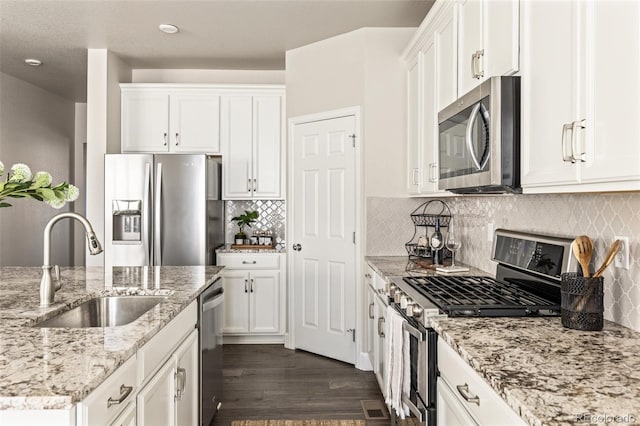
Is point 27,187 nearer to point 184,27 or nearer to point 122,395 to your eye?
point 122,395

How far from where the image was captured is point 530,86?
1729 mm

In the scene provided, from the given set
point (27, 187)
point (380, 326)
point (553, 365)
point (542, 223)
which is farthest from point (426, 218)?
point (27, 187)

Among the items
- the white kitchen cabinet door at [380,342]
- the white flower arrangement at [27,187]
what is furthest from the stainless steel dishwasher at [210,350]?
the white kitchen cabinet door at [380,342]

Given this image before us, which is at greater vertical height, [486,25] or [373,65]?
[373,65]

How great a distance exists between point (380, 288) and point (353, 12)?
6.71ft

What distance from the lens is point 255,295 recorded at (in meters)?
4.79

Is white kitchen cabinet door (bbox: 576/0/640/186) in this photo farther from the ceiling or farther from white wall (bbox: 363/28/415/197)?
white wall (bbox: 363/28/415/197)

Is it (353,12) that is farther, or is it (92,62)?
(92,62)

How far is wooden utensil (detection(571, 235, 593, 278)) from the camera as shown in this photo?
1.65 m

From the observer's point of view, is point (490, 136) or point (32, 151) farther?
point (32, 151)

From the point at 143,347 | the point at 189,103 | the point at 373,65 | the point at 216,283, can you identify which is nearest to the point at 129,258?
the point at 189,103

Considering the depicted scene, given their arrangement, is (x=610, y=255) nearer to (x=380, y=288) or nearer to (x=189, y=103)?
(x=380, y=288)

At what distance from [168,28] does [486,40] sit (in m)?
2.88

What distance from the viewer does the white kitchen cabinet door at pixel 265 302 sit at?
4785mm
